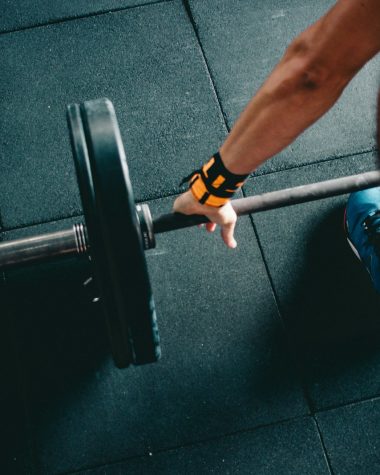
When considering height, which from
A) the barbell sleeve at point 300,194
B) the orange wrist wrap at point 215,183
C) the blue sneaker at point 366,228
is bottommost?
the blue sneaker at point 366,228

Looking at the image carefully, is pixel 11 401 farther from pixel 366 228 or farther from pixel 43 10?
pixel 43 10

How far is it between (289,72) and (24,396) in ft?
3.44

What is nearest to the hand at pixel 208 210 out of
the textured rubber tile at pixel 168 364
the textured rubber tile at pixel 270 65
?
the textured rubber tile at pixel 168 364

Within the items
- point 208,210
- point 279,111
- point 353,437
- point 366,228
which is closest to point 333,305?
point 366,228

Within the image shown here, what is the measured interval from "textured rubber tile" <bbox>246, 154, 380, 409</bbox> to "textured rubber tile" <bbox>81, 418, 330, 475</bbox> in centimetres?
11

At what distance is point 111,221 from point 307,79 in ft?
1.17

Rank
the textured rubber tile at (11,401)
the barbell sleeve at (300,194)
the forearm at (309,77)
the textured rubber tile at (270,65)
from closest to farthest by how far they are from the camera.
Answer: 1. the forearm at (309,77)
2. the barbell sleeve at (300,194)
3. the textured rubber tile at (11,401)
4. the textured rubber tile at (270,65)

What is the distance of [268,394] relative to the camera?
4.28 ft

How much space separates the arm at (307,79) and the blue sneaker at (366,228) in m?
0.57

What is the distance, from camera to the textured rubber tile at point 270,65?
151 centimetres

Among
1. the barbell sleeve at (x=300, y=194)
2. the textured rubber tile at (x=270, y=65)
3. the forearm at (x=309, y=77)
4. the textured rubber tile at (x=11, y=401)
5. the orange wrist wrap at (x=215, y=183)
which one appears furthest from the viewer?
the textured rubber tile at (x=270, y=65)

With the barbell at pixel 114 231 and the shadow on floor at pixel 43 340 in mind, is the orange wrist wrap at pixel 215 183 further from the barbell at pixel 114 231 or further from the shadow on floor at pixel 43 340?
the shadow on floor at pixel 43 340

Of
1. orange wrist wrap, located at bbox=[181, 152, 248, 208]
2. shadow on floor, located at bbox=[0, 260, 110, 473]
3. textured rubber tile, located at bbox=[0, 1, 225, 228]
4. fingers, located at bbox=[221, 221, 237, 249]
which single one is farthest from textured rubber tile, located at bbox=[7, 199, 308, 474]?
orange wrist wrap, located at bbox=[181, 152, 248, 208]

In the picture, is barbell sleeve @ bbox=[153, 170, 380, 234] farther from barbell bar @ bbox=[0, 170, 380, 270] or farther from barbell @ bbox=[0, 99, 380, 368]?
barbell @ bbox=[0, 99, 380, 368]
